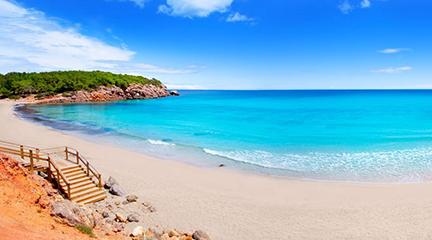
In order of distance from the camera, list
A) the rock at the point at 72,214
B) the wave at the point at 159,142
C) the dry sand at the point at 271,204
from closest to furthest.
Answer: the rock at the point at 72,214
the dry sand at the point at 271,204
the wave at the point at 159,142

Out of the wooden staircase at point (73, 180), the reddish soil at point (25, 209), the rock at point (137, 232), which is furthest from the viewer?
the wooden staircase at point (73, 180)

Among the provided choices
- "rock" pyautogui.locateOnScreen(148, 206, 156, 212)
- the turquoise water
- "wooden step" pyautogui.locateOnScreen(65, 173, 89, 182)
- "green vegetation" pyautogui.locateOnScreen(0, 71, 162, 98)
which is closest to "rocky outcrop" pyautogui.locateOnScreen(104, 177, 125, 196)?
"wooden step" pyautogui.locateOnScreen(65, 173, 89, 182)

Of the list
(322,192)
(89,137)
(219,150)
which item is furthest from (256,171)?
(89,137)

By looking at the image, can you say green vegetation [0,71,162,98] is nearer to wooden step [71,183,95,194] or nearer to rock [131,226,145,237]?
wooden step [71,183,95,194]

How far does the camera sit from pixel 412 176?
72.6ft

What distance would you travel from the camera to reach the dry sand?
46.5 feet

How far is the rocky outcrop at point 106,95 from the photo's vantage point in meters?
99.4

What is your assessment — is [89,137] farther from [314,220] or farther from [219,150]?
[314,220]

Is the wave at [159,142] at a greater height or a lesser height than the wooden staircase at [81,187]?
lesser

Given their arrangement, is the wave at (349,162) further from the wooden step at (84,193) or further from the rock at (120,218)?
the rock at (120,218)

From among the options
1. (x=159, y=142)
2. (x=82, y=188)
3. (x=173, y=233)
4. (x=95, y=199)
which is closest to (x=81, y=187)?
(x=82, y=188)

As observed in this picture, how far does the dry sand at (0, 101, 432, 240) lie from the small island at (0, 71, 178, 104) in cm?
8826

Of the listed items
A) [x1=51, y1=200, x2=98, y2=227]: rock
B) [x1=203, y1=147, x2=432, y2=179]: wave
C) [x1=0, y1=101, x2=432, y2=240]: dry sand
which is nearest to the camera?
[x1=51, y1=200, x2=98, y2=227]: rock

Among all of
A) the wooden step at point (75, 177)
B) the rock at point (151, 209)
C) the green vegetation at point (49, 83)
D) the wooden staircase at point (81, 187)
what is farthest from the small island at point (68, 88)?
the rock at point (151, 209)
